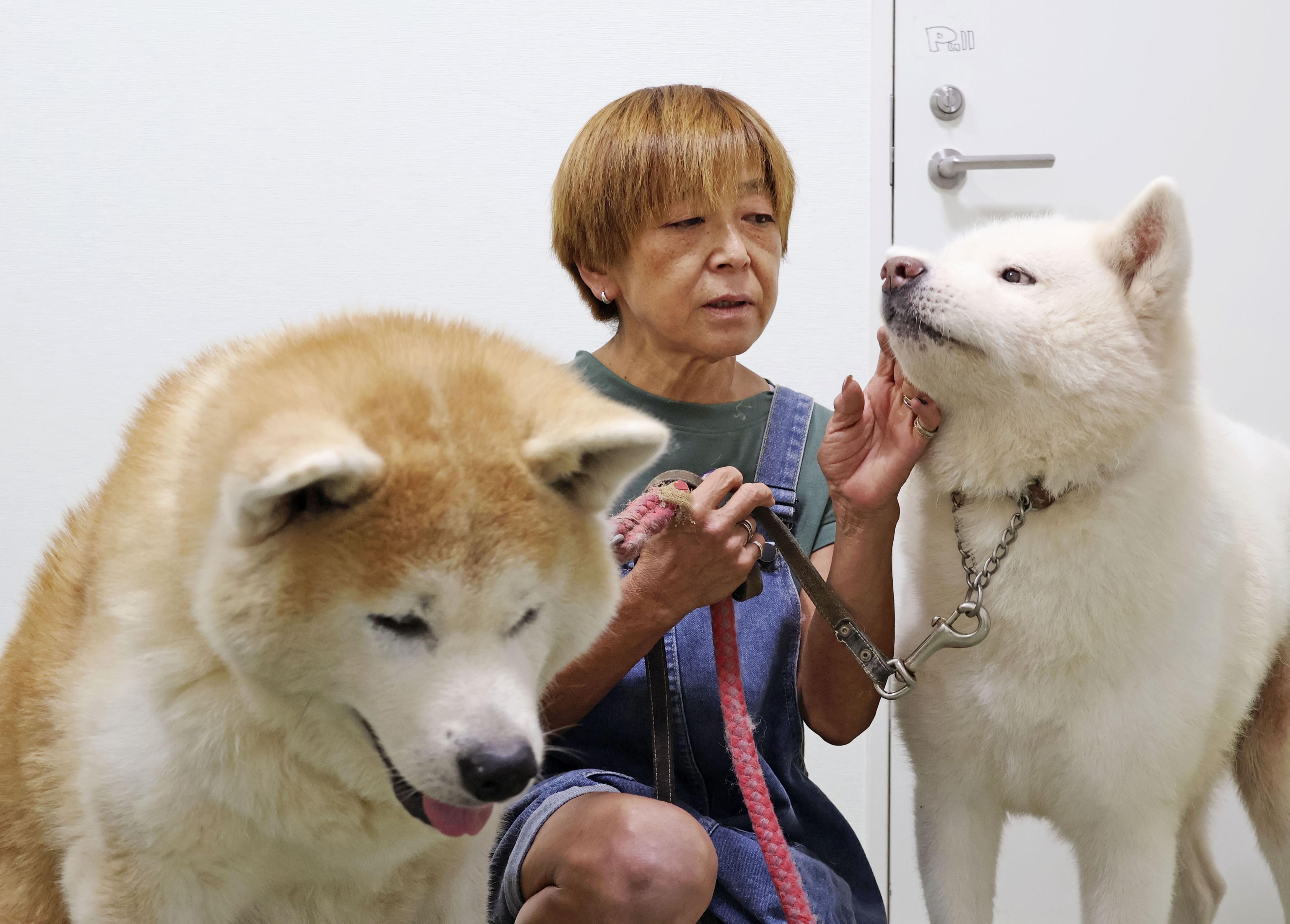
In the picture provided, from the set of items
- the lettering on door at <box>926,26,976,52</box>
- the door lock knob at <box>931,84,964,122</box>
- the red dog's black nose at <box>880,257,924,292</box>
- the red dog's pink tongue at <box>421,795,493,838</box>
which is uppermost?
the lettering on door at <box>926,26,976,52</box>

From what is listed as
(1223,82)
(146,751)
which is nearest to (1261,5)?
(1223,82)

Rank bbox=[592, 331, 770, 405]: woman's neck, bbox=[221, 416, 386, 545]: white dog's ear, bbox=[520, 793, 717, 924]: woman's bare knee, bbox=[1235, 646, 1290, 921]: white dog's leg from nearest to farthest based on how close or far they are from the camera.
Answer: bbox=[221, 416, 386, 545]: white dog's ear
bbox=[520, 793, 717, 924]: woman's bare knee
bbox=[1235, 646, 1290, 921]: white dog's leg
bbox=[592, 331, 770, 405]: woman's neck

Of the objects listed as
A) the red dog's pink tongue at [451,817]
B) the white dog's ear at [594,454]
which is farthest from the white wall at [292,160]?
the red dog's pink tongue at [451,817]

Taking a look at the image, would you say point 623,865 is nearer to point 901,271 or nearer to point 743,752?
point 743,752

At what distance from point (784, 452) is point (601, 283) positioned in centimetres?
44

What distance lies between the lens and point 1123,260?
121 cm

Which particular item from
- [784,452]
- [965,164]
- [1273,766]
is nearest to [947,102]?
[965,164]

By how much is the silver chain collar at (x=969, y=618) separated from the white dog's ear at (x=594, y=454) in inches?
20.4

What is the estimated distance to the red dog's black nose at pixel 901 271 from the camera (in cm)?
119

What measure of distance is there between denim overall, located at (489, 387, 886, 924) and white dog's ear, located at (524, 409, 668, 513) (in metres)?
0.53

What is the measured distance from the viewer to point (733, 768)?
1.35 meters

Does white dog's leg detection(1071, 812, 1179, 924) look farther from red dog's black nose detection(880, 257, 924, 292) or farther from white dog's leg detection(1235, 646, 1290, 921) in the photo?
red dog's black nose detection(880, 257, 924, 292)

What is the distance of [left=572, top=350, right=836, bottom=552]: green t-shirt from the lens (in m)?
1.54

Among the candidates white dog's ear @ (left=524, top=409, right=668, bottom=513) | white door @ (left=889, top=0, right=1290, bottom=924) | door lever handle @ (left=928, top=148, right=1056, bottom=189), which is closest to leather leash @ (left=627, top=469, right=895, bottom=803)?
white dog's ear @ (left=524, top=409, right=668, bottom=513)
